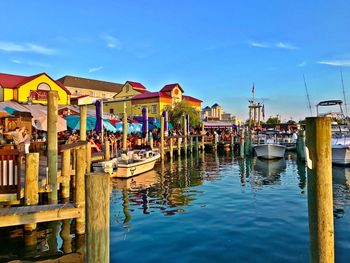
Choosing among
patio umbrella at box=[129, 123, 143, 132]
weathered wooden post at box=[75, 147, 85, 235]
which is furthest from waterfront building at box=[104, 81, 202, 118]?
weathered wooden post at box=[75, 147, 85, 235]

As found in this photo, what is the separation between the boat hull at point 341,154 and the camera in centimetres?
2241

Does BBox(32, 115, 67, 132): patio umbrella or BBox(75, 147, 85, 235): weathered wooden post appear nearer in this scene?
BBox(75, 147, 85, 235): weathered wooden post

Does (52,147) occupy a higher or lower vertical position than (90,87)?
lower

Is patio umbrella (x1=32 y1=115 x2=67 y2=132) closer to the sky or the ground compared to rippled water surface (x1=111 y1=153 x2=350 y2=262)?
closer to the sky

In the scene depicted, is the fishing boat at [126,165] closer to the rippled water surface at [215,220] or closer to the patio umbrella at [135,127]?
the rippled water surface at [215,220]

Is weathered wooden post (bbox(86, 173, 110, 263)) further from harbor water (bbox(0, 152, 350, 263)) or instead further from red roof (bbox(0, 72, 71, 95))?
red roof (bbox(0, 72, 71, 95))

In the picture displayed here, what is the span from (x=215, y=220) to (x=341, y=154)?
16.7 meters

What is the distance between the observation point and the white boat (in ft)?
57.1

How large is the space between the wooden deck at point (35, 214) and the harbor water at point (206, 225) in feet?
4.01

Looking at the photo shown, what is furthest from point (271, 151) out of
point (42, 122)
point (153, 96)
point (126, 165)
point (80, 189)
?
point (153, 96)

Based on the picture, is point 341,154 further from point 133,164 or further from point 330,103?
point 133,164

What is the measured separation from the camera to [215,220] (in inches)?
391

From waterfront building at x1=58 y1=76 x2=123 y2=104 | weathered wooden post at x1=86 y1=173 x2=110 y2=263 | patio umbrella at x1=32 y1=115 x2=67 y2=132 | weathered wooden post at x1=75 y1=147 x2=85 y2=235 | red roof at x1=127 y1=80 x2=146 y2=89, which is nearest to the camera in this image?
weathered wooden post at x1=86 y1=173 x2=110 y2=263

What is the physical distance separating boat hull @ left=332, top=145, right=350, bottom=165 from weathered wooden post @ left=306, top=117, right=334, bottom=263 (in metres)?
21.0
